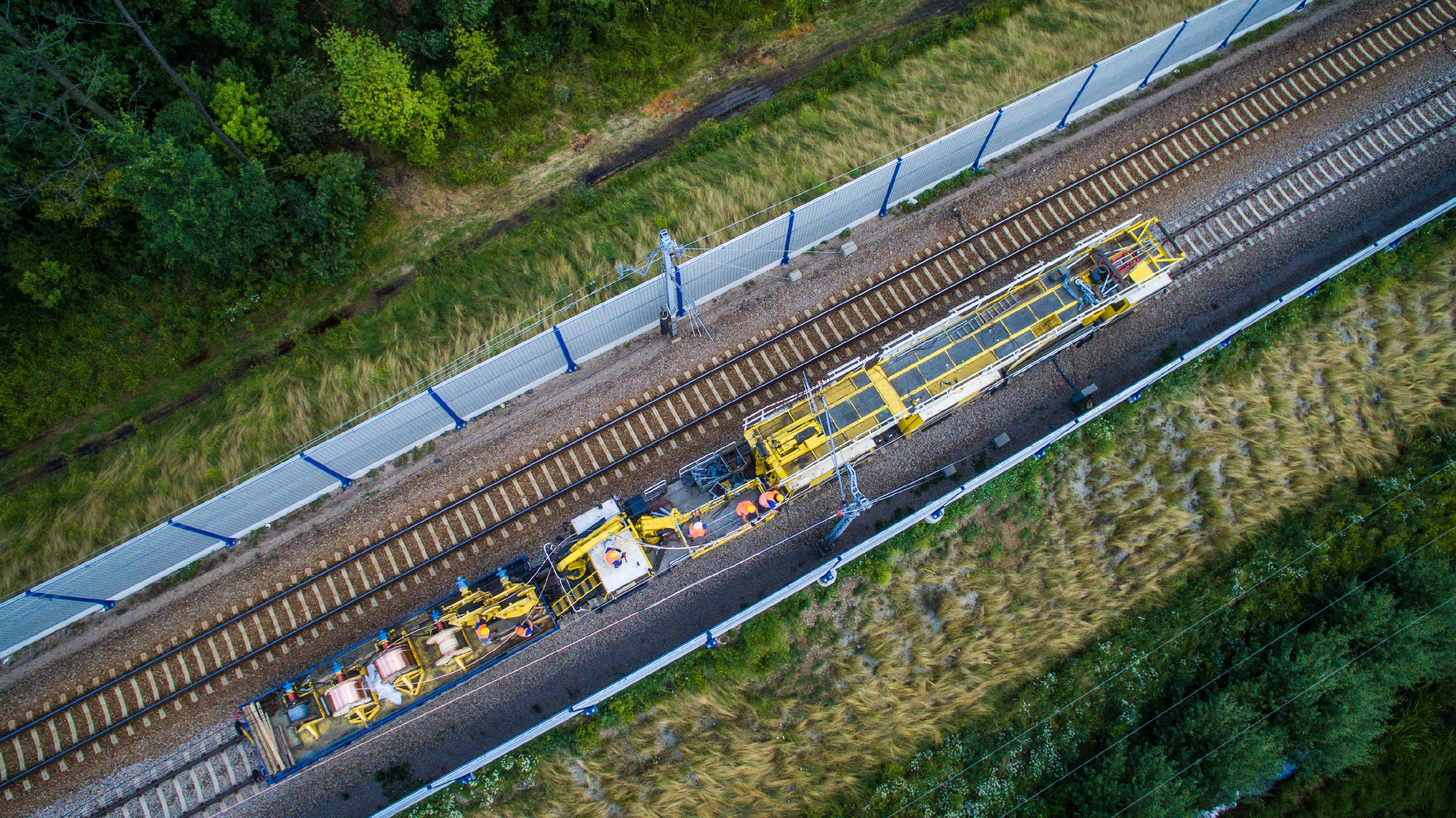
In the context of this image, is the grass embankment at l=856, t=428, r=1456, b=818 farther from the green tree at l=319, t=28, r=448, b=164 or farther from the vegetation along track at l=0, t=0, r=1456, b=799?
the green tree at l=319, t=28, r=448, b=164

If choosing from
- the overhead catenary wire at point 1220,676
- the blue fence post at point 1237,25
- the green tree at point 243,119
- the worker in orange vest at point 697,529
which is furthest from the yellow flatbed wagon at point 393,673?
the blue fence post at point 1237,25

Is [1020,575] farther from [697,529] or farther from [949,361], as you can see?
[697,529]

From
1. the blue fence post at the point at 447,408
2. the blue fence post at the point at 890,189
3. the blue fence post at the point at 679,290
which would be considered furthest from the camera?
the blue fence post at the point at 890,189

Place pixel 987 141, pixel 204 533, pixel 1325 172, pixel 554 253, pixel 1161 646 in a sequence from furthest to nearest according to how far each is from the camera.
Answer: pixel 1325 172 → pixel 554 253 → pixel 987 141 → pixel 1161 646 → pixel 204 533

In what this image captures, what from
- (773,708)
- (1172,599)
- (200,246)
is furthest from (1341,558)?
(200,246)

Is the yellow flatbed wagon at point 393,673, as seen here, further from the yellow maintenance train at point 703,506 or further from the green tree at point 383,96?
the green tree at point 383,96

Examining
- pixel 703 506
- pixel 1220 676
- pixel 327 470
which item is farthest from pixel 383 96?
pixel 1220 676
